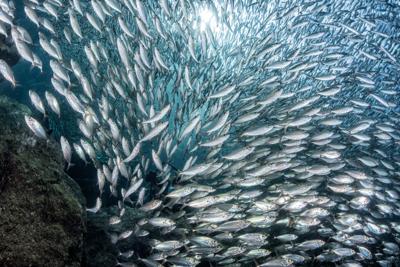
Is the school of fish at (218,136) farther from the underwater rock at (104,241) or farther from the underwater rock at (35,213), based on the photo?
the underwater rock at (35,213)

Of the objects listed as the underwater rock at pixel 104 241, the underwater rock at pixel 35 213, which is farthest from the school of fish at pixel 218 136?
the underwater rock at pixel 35 213

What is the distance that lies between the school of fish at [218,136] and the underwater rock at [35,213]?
0.58 meters

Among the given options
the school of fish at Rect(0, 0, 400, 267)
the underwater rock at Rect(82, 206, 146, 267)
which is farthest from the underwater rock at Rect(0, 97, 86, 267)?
the underwater rock at Rect(82, 206, 146, 267)

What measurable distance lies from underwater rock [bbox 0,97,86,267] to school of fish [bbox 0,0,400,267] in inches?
22.7

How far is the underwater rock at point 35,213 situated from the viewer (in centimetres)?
409

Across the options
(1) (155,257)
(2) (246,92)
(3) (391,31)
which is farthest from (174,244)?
(3) (391,31)

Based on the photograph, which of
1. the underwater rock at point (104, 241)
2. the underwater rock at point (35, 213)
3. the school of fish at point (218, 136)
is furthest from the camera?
the underwater rock at point (104, 241)

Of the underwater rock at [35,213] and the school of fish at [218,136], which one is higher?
the school of fish at [218,136]

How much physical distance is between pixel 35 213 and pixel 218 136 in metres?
3.88

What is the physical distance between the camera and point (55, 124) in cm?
1086

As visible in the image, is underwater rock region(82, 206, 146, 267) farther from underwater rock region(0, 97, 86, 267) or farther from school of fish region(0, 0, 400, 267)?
underwater rock region(0, 97, 86, 267)

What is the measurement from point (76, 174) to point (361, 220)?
8.31 m

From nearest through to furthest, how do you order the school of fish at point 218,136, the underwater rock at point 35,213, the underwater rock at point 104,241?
the underwater rock at point 35,213 → the school of fish at point 218,136 → the underwater rock at point 104,241

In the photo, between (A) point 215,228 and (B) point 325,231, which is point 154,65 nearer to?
(A) point 215,228
